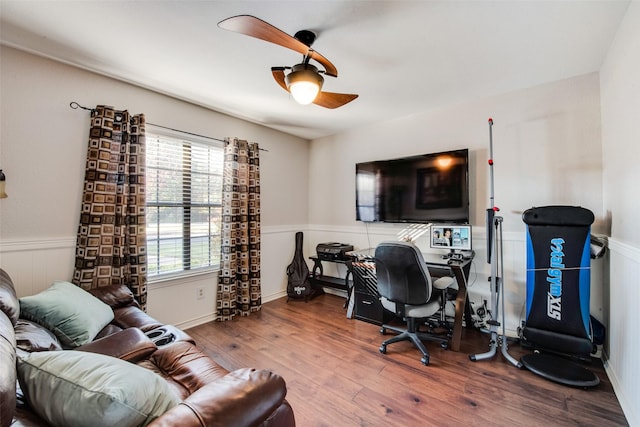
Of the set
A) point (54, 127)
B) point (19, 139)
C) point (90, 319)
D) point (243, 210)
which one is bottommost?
point (90, 319)

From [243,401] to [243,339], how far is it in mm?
1958

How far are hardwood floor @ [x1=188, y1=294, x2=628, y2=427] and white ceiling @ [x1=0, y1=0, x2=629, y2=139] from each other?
96.4 inches

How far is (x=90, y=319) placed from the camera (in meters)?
1.72

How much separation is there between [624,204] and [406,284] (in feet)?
5.02

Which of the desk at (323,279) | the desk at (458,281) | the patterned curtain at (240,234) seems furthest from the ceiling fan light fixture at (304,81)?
the desk at (323,279)

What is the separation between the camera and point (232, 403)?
897 millimetres

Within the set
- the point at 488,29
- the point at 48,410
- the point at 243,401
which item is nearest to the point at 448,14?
the point at 488,29

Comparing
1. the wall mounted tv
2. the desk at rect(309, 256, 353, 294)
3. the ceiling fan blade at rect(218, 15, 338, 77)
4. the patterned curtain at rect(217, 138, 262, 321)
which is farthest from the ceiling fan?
the desk at rect(309, 256, 353, 294)

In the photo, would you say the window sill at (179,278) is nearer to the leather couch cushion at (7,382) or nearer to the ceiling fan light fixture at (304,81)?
the leather couch cushion at (7,382)

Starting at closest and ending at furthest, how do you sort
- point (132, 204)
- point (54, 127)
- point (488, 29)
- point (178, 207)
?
point (488, 29)
point (54, 127)
point (132, 204)
point (178, 207)

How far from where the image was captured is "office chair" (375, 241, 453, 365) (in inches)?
87.1

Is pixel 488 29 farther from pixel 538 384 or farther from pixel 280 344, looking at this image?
pixel 280 344

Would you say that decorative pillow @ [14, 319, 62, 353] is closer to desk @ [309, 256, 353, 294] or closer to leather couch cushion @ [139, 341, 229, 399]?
leather couch cushion @ [139, 341, 229, 399]

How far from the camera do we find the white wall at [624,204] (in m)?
1.60
